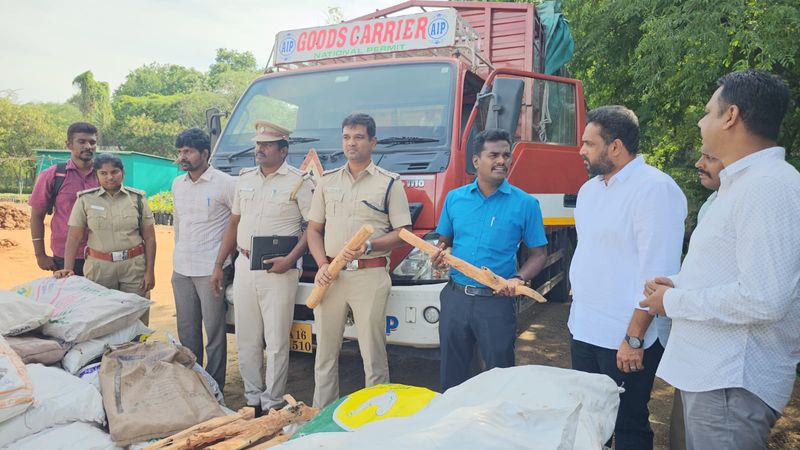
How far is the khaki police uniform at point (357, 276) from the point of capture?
323 cm

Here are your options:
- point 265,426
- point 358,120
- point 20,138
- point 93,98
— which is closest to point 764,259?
point 358,120

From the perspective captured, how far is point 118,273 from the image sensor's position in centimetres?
412

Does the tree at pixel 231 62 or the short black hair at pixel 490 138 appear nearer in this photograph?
the short black hair at pixel 490 138

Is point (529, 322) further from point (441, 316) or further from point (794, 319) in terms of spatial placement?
point (794, 319)

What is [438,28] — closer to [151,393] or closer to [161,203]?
[151,393]

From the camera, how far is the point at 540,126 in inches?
172

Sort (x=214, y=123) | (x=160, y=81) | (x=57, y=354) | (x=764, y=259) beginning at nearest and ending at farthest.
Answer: (x=764, y=259)
(x=57, y=354)
(x=214, y=123)
(x=160, y=81)

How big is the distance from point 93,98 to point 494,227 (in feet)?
154

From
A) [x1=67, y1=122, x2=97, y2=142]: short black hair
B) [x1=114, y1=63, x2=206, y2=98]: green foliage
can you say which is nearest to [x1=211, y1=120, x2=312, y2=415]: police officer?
[x1=67, y1=122, x2=97, y2=142]: short black hair

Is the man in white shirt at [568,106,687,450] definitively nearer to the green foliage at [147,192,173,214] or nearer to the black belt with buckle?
the black belt with buckle

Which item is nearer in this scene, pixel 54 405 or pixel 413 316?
pixel 54 405

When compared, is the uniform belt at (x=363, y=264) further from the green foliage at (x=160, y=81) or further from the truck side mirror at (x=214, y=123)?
the green foliage at (x=160, y=81)

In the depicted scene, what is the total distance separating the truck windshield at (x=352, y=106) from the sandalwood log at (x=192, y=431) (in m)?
1.83

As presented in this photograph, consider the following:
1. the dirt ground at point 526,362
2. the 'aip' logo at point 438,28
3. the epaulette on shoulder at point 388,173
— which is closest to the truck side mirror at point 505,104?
the epaulette on shoulder at point 388,173
